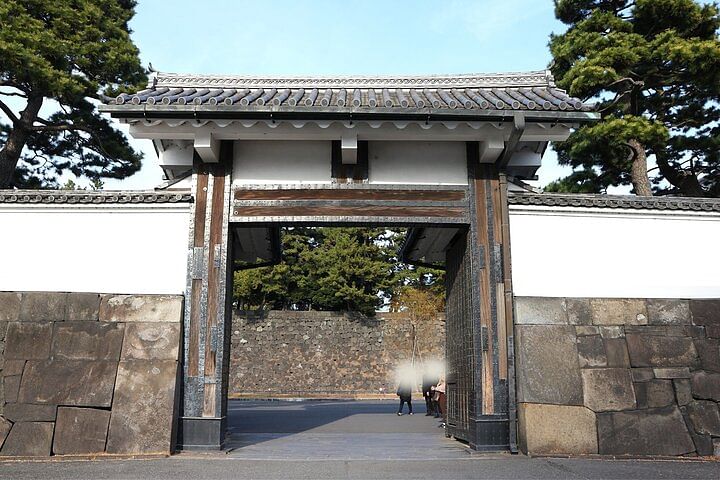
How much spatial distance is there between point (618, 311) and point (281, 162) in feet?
14.3

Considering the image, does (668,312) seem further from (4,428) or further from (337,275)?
(337,275)

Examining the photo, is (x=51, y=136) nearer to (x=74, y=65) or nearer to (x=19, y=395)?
(x=74, y=65)

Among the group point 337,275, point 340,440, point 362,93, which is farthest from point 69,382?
point 337,275

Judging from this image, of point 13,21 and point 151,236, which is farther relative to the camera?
point 13,21

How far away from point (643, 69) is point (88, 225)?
14.7 metres

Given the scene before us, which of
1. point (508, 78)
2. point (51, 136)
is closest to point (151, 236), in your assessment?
point (508, 78)

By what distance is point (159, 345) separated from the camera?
19.8 feet

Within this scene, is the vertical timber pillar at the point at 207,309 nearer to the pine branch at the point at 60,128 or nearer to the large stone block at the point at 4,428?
the large stone block at the point at 4,428

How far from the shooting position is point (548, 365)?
20.0ft

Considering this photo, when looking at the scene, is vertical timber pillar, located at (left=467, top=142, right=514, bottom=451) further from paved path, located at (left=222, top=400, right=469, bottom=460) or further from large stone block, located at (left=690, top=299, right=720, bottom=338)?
large stone block, located at (left=690, top=299, right=720, bottom=338)

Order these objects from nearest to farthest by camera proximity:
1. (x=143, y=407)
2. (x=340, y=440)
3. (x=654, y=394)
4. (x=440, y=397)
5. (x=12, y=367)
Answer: (x=143, y=407) < (x=12, y=367) < (x=654, y=394) < (x=340, y=440) < (x=440, y=397)

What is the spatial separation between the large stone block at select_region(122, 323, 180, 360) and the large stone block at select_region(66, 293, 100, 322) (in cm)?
43

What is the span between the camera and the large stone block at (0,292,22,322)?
6105mm

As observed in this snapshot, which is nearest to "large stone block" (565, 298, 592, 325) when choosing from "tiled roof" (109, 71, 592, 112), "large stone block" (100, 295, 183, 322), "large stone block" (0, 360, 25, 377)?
"tiled roof" (109, 71, 592, 112)
